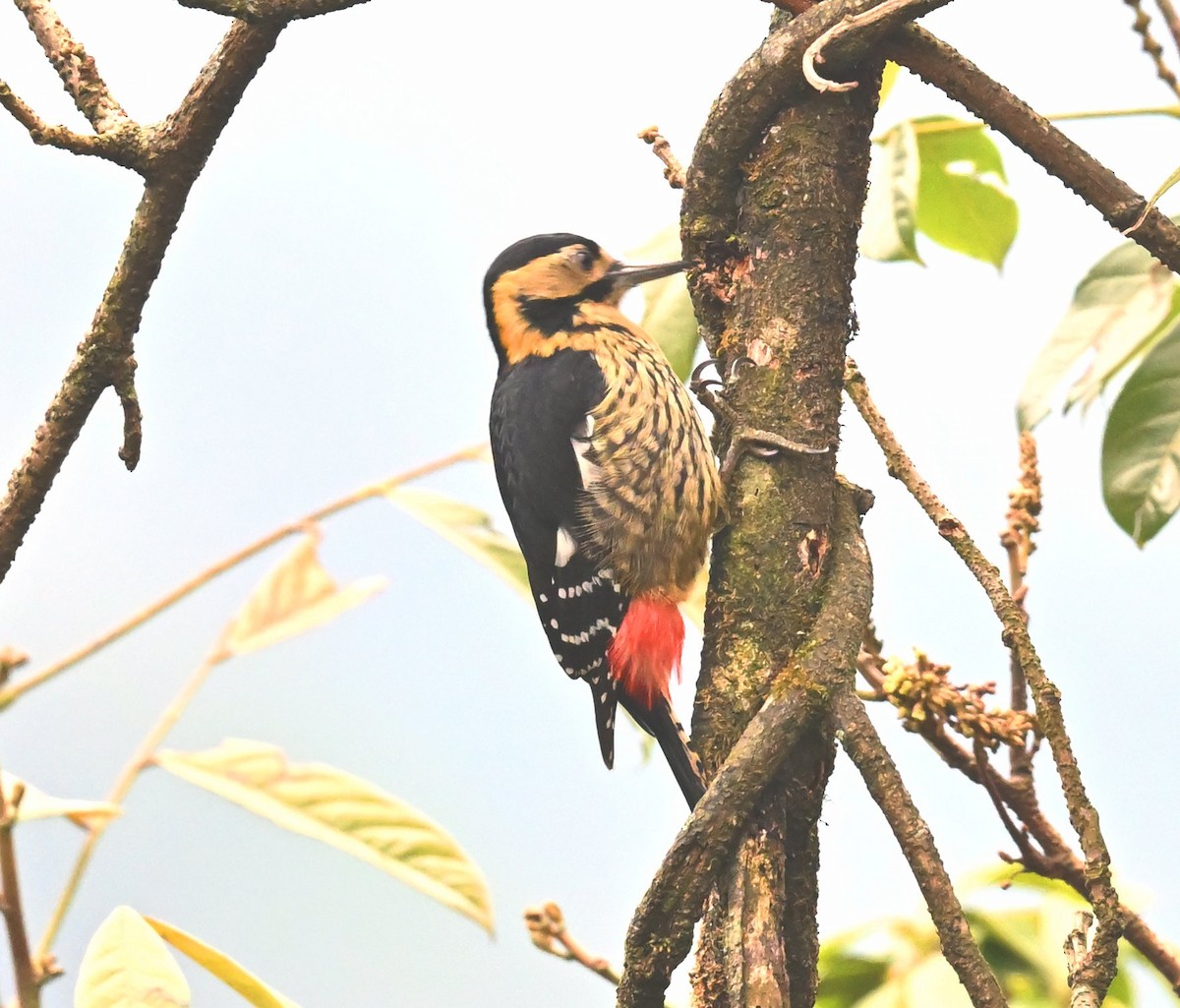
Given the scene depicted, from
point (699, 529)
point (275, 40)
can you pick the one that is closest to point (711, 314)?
point (699, 529)

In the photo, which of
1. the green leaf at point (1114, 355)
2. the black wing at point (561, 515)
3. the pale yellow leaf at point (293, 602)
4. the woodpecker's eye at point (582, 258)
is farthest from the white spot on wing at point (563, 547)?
the green leaf at point (1114, 355)

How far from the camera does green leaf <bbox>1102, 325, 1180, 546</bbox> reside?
1391mm

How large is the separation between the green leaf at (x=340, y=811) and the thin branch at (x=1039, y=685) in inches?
24.1

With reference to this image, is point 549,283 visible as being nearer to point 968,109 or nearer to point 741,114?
point 741,114

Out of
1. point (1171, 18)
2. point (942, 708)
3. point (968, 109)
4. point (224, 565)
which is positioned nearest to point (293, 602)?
point (224, 565)

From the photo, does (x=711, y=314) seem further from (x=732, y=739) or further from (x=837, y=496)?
(x=732, y=739)

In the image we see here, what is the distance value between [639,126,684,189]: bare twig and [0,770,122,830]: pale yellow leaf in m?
0.87

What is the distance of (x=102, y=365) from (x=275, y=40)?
0.30 meters

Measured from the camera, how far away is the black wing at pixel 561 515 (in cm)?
179

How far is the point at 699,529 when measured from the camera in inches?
70.2

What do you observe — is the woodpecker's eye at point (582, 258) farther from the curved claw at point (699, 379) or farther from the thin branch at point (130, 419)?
the thin branch at point (130, 419)

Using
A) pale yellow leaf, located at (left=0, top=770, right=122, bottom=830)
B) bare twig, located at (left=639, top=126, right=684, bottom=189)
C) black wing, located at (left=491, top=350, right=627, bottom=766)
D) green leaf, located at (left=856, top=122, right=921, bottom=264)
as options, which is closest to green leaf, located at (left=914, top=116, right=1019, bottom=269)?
green leaf, located at (left=856, top=122, right=921, bottom=264)

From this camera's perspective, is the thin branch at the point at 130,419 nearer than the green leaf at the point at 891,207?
Yes

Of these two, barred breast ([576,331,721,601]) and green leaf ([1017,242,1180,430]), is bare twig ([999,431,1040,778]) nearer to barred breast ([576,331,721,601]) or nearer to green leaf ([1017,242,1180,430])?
green leaf ([1017,242,1180,430])
